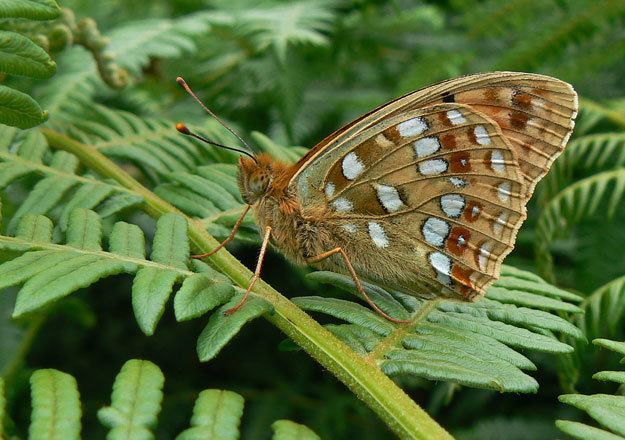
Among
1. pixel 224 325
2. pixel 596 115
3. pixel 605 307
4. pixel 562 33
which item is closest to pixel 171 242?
pixel 224 325

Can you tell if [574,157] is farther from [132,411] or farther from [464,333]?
[132,411]

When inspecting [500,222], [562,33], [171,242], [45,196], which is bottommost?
[45,196]

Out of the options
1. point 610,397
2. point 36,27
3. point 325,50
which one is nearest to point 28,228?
point 36,27

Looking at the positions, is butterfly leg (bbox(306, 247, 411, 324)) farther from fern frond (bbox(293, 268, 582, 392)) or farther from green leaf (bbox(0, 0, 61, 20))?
green leaf (bbox(0, 0, 61, 20))

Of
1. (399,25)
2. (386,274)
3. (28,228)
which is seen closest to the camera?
(28,228)

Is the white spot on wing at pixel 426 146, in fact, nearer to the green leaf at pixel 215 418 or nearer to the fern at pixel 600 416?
the fern at pixel 600 416

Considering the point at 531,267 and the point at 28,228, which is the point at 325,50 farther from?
the point at 28,228

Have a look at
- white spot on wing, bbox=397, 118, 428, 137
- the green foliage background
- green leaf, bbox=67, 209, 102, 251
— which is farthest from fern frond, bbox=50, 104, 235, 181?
white spot on wing, bbox=397, 118, 428, 137
